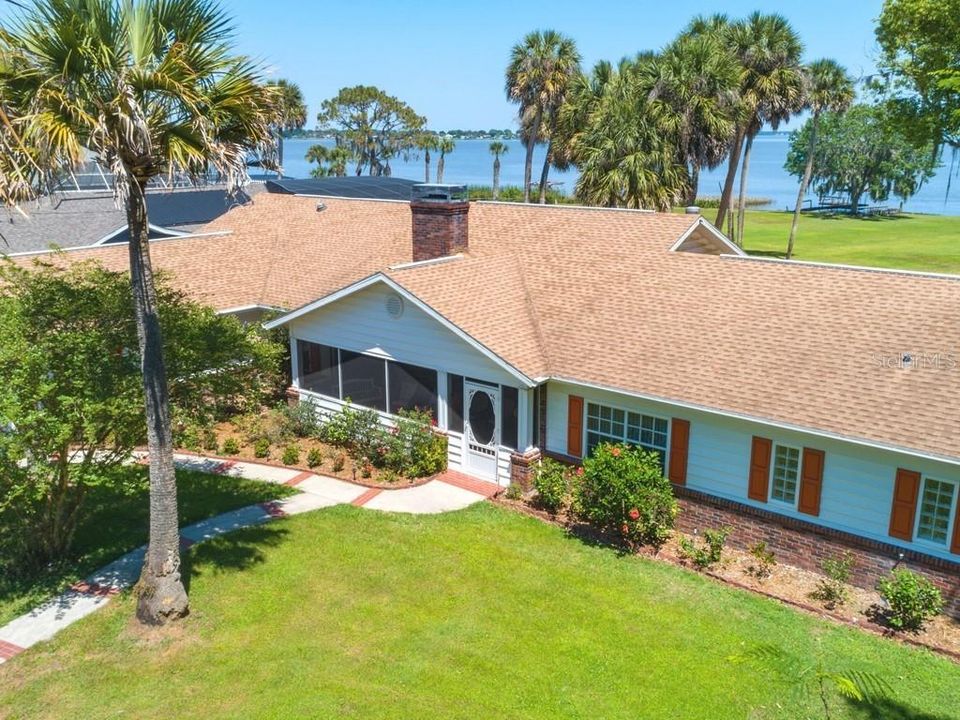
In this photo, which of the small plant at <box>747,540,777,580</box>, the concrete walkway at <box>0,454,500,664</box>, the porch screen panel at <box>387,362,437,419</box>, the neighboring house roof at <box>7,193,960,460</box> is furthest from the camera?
the porch screen panel at <box>387,362,437,419</box>

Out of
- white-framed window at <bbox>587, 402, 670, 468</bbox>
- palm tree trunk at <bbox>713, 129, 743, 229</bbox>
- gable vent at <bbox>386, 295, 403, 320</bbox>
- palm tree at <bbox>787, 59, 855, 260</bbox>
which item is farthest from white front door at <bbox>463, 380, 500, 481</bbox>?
palm tree at <bbox>787, 59, 855, 260</bbox>

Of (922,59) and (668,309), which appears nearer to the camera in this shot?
(668,309)

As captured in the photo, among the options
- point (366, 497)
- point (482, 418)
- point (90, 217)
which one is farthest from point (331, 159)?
point (366, 497)

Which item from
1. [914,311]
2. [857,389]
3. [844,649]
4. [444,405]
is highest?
[914,311]

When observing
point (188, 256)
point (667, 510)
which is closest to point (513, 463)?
point (667, 510)

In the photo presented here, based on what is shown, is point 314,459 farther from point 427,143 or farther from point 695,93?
point 427,143

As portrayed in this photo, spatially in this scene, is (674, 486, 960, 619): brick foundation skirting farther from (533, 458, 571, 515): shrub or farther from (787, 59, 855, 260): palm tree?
(787, 59, 855, 260): palm tree

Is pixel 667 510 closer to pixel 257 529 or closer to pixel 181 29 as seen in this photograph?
pixel 257 529
